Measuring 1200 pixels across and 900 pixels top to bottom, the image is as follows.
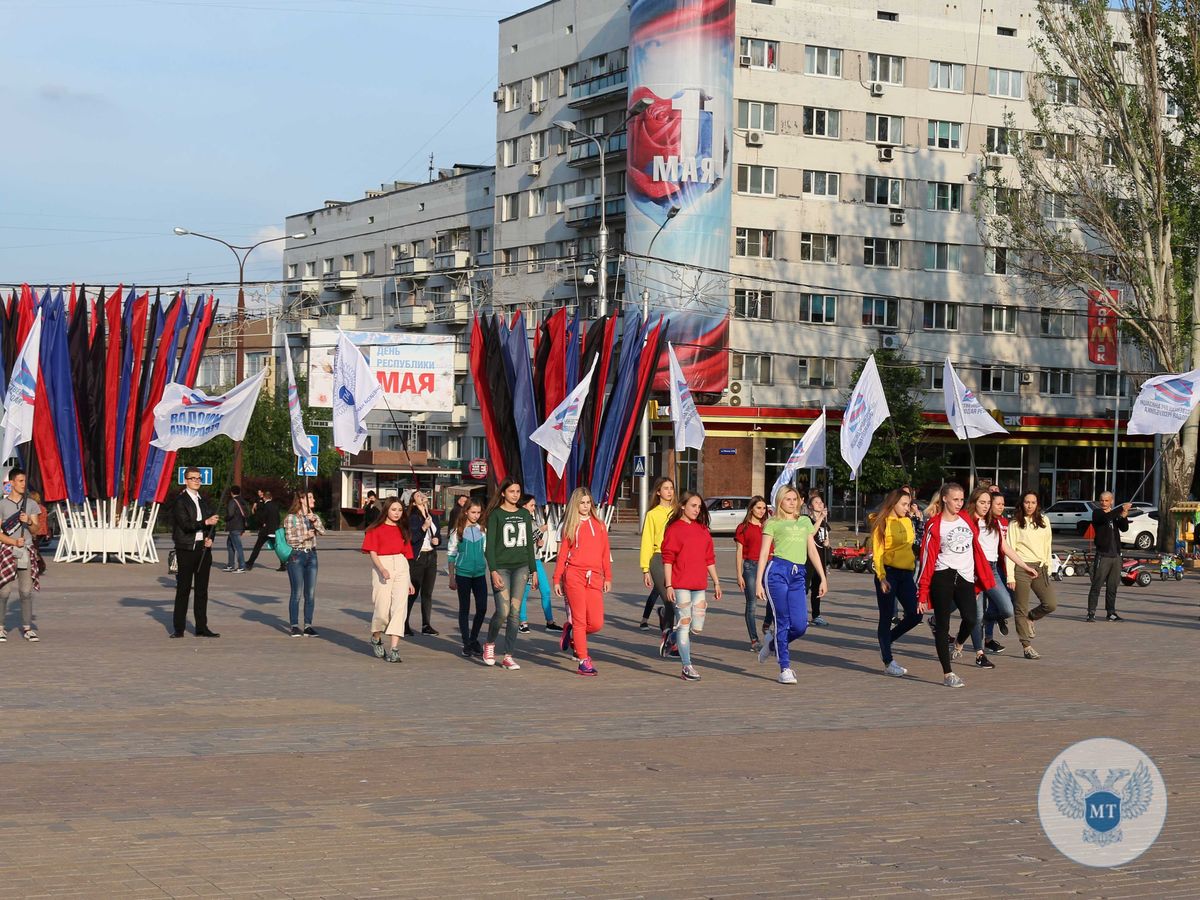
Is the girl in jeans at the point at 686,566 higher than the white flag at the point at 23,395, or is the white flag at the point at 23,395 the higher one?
the white flag at the point at 23,395

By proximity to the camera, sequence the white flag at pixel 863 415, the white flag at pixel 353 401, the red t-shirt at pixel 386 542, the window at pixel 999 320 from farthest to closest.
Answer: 1. the window at pixel 999 320
2. the white flag at pixel 353 401
3. the white flag at pixel 863 415
4. the red t-shirt at pixel 386 542

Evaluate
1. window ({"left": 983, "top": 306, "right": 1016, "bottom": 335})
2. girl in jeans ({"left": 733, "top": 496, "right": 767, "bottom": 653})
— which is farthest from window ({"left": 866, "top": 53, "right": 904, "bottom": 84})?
girl in jeans ({"left": 733, "top": 496, "right": 767, "bottom": 653})

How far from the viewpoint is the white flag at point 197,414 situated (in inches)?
1165

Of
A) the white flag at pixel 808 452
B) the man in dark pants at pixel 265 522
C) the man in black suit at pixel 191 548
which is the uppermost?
the white flag at pixel 808 452

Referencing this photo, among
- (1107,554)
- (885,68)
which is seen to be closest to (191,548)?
(1107,554)

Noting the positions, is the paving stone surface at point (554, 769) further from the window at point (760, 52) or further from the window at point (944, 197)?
the window at point (944, 197)

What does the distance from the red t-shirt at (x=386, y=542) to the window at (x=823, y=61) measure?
181 ft

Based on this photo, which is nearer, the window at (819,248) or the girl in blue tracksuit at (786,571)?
the girl in blue tracksuit at (786,571)

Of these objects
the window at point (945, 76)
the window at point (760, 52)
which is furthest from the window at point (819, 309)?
the window at point (945, 76)

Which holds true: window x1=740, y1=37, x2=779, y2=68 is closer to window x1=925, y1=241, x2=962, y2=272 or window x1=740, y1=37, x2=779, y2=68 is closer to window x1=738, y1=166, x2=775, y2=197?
window x1=738, y1=166, x2=775, y2=197

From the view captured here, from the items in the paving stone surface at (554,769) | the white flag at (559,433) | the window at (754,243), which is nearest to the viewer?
the paving stone surface at (554,769)

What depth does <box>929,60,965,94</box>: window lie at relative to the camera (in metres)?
69.9

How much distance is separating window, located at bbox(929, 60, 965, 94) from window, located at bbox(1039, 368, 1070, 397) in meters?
12.9

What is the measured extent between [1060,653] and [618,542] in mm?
32916
